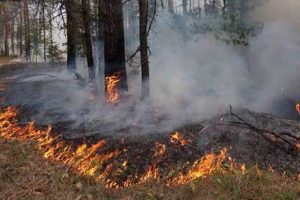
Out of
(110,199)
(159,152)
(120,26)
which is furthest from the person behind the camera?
(120,26)

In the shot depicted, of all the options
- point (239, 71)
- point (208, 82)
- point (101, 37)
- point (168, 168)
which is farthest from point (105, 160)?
point (239, 71)

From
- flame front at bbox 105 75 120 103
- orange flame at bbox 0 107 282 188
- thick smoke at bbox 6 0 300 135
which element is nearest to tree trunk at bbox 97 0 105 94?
thick smoke at bbox 6 0 300 135

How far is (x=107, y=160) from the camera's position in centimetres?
702

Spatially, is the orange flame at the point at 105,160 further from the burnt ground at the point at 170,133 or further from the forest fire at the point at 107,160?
the burnt ground at the point at 170,133

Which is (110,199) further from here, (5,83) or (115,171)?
(5,83)

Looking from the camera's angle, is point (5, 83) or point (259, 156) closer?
point (259, 156)

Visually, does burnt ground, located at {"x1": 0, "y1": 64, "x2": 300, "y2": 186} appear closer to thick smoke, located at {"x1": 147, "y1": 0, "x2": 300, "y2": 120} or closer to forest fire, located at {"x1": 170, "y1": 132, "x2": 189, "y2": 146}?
forest fire, located at {"x1": 170, "y1": 132, "x2": 189, "y2": 146}

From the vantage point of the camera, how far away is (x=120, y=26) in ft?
Answer: 32.7

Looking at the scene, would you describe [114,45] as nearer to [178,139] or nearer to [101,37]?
[101,37]

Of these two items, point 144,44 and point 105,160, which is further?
point 144,44

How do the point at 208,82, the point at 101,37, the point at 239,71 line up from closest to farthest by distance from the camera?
1. the point at 208,82
2. the point at 239,71
3. the point at 101,37

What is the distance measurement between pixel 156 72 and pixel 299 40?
14.7 ft

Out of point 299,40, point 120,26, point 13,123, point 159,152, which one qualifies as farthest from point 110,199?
point 299,40

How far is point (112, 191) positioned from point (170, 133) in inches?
85.7
